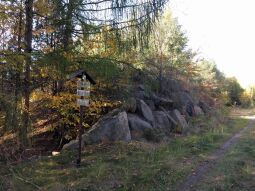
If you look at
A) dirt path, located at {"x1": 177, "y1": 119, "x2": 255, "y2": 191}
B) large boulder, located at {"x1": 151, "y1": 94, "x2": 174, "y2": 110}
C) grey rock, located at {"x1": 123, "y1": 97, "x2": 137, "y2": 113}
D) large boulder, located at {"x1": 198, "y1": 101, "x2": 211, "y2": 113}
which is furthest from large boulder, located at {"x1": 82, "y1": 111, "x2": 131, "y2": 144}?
large boulder, located at {"x1": 198, "y1": 101, "x2": 211, "y2": 113}

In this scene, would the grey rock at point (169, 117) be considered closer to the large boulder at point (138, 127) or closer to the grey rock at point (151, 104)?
the grey rock at point (151, 104)

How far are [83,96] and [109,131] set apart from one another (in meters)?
2.97

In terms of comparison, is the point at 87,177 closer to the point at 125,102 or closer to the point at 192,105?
the point at 125,102

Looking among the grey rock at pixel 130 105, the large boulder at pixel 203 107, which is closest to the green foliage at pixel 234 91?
the large boulder at pixel 203 107

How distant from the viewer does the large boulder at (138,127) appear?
12.5 meters

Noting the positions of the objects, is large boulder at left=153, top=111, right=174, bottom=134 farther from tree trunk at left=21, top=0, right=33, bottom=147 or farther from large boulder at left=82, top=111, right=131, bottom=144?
tree trunk at left=21, top=0, right=33, bottom=147

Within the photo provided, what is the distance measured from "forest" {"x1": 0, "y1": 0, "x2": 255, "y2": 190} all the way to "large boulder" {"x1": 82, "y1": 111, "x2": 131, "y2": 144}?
4cm

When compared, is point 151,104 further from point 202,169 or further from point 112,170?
point 112,170

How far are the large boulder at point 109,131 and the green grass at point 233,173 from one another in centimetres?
366

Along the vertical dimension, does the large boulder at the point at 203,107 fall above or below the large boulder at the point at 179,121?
above

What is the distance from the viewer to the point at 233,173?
26.6 ft

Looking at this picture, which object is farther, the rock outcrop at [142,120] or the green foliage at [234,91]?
the green foliage at [234,91]

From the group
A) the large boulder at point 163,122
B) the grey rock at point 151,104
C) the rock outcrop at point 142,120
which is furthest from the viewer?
the grey rock at point 151,104

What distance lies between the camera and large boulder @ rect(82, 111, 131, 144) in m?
11.2
